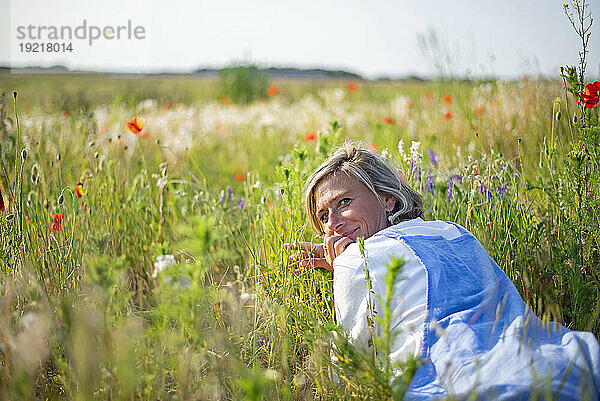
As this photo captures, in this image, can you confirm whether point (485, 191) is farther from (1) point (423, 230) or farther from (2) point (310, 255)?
(2) point (310, 255)

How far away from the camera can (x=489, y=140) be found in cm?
397

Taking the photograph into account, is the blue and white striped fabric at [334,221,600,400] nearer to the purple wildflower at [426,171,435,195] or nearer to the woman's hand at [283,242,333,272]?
the woman's hand at [283,242,333,272]

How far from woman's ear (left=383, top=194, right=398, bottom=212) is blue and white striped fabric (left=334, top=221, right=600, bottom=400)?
0.29 metres

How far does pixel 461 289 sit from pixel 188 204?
1.69 metres

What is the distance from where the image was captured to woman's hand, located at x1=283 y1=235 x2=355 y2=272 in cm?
198

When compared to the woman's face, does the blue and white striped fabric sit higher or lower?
lower

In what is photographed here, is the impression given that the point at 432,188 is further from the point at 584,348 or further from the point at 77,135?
the point at 77,135

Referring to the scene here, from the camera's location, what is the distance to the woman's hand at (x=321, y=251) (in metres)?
1.98

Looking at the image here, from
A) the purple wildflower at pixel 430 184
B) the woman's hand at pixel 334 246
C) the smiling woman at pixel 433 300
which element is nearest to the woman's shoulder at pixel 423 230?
the smiling woman at pixel 433 300

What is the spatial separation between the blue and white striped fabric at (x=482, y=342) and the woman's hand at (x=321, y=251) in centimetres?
17

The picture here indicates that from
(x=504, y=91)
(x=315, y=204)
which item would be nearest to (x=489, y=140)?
(x=504, y=91)

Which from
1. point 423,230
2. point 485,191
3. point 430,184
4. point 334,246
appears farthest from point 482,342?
point 430,184

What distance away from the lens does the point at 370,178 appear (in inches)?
87.0

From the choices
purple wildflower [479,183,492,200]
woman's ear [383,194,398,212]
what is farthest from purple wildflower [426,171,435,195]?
woman's ear [383,194,398,212]
